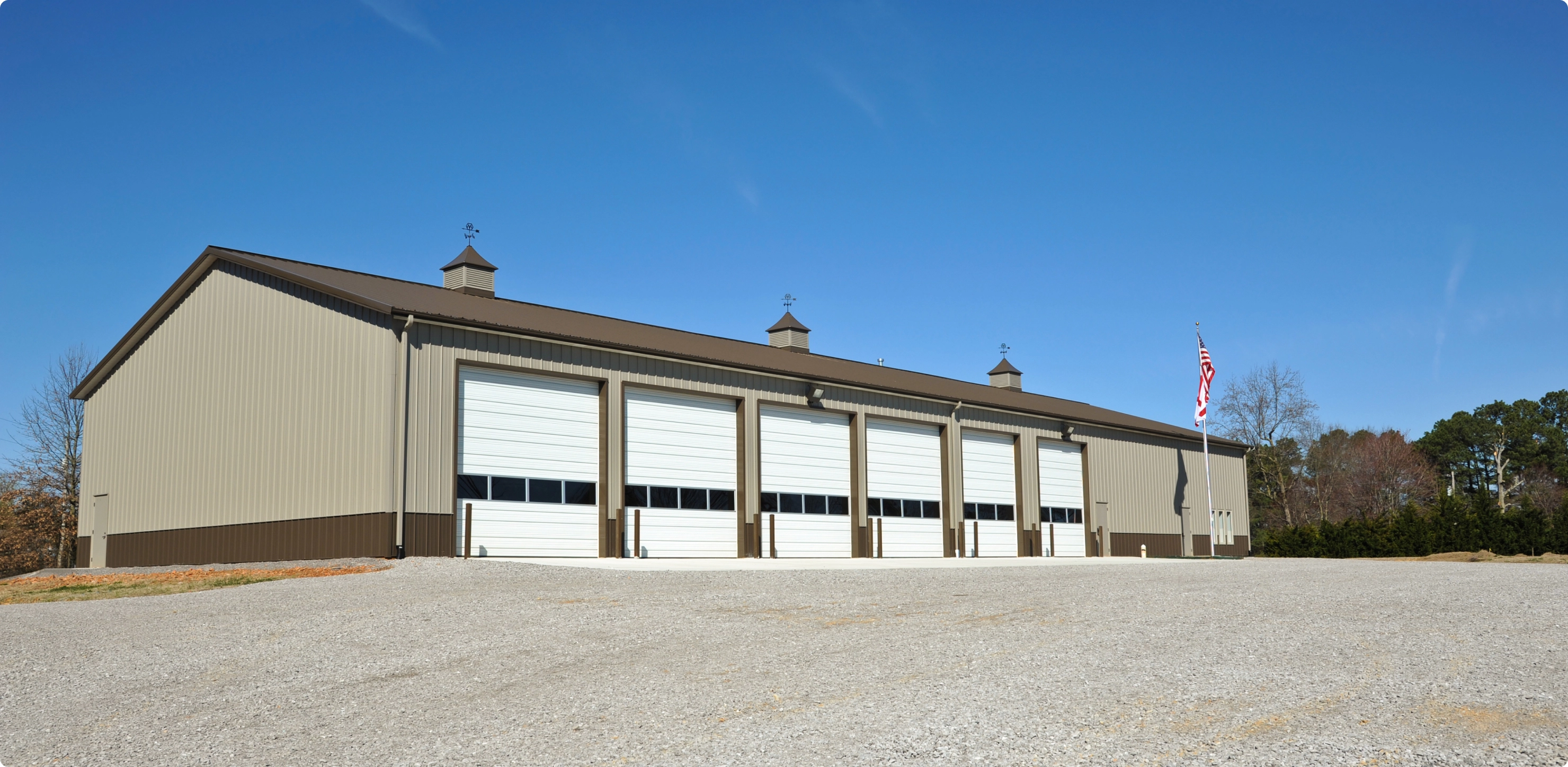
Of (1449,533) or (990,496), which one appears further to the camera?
(1449,533)

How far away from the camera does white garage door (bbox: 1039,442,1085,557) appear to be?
3231 centimetres

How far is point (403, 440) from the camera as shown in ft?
61.5

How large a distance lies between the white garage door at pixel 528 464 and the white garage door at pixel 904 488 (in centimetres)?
823

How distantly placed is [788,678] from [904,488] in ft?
67.1

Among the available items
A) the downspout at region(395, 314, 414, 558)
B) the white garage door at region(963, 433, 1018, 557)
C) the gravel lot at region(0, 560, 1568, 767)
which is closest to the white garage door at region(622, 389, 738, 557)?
the downspout at region(395, 314, 414, 558)

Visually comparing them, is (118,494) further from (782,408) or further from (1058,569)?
(1058,569)

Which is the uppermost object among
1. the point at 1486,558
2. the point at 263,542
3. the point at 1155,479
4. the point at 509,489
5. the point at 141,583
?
the point at 1155,479

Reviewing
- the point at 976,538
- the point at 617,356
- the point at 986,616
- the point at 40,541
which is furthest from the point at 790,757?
the point at 40,541

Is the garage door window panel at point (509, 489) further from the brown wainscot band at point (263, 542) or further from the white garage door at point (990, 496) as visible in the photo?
the white garage door at point (990, 496)

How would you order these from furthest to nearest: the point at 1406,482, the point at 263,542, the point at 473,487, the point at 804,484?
the point at 1406,482 < the point at 804,484 < the point at 263,542 < the point at 473,487

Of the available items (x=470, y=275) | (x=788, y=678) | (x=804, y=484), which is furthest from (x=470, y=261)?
(x=788, y=678)

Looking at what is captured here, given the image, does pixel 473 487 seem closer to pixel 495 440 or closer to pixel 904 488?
pixel 495 440

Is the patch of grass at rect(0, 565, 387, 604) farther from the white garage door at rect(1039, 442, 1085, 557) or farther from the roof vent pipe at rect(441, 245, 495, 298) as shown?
the white garage door at rect(1039, 442, 1085, 557)

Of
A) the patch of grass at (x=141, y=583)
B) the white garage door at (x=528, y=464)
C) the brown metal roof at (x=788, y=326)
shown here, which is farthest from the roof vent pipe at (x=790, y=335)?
the patch of grass at (x=141, y=583)
